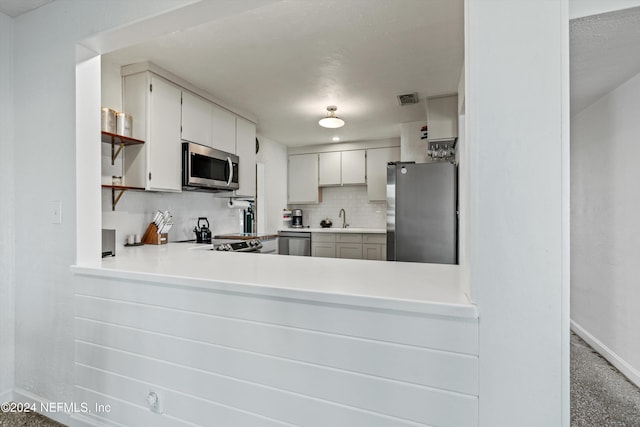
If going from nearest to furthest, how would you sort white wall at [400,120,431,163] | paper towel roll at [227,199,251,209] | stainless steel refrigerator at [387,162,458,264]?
1. stainless steel refrigerator at [387,162,458,264]
2. paper towel roll at [227,199,251,209]
3. white wall at [400,120,431,163]

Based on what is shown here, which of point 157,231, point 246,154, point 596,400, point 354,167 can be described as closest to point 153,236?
point 157,231

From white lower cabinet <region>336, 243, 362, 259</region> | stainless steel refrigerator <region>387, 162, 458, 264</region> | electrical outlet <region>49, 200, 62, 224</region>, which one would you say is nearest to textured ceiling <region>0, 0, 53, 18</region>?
electrical outlet <region>49, 200, 62, 224</region>

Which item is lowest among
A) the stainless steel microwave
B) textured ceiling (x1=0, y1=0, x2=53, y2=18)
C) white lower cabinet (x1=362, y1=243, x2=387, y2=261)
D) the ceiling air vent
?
white lower cabinet (x1=362, y1=243, x2=387, y2=261)

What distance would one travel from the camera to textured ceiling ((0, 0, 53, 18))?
1.83m

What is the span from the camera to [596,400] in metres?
2.07

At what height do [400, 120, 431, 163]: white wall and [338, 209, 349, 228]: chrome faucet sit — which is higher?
[400, 120, 431, 163]: white wall

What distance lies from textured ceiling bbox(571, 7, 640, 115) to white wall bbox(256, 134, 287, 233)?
3756 mm

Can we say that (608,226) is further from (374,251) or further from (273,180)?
(273,180)

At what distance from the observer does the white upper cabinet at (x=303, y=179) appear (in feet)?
18.1

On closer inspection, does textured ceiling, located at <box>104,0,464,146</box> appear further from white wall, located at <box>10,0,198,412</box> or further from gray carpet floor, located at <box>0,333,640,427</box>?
gray carpet floor, located at <box>0,333,640,427</box>

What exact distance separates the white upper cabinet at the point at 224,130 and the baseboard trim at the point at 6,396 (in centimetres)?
241

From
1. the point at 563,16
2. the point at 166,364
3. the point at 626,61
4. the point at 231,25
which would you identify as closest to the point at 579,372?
the point at 626,61

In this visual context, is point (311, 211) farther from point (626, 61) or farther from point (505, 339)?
point (505, 339)

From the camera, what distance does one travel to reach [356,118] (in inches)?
161
